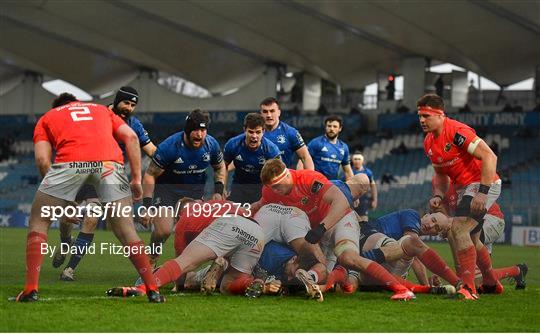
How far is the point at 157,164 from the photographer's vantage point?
38.6 feet

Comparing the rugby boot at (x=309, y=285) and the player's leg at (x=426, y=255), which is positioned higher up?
the player's leg at (x=426, y=255)

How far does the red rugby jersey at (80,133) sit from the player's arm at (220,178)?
8.28 ft

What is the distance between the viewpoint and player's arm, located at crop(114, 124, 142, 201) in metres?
8.84

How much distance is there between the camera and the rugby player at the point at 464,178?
10.2 meters

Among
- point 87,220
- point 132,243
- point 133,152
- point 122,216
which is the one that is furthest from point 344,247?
point 87,220

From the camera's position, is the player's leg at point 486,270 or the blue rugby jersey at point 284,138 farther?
the blue rugby jersey at point 284,138

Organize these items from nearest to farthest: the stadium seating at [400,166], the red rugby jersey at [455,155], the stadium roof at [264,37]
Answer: the red rugby jersey at [455,155] < the stadium seating at [400,166] < the stadium roof at [264,37]

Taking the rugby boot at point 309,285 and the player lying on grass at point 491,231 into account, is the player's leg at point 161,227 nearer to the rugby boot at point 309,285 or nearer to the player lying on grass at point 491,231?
the rugby boot at point 309,285

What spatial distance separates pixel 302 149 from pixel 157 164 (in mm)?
2712

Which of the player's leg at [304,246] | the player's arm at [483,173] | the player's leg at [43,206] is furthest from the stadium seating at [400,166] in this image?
the player's leg at [43,206]

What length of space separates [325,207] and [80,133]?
278 centimetres

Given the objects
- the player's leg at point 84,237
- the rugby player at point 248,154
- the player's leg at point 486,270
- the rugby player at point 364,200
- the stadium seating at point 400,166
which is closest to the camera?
the player's leg at point 84,237

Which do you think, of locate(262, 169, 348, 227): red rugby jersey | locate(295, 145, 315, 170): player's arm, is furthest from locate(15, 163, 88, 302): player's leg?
locate(295, 145, 315, 170): player's arm

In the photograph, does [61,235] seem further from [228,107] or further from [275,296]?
[228,107]
